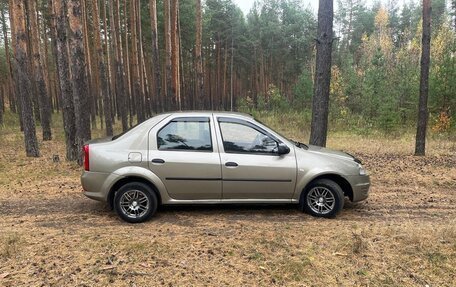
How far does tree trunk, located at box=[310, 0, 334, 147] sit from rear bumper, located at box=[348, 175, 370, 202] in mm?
2722

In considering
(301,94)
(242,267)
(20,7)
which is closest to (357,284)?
(242,267)

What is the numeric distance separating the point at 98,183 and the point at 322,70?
18.9ft

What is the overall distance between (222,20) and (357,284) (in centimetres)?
4211

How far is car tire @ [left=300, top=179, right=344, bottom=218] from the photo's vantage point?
19.4 feet

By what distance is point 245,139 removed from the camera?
590 cm

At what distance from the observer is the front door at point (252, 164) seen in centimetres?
573

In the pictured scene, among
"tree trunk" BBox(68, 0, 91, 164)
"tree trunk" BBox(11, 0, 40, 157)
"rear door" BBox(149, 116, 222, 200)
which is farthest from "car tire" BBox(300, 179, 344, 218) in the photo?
"tree trunk" BBox(11, 0, 40, 157)

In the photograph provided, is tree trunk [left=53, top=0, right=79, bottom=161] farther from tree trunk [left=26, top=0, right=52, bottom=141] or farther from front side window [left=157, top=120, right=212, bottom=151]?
tree trunk [left=26, top=0, right=52, bottom=141]

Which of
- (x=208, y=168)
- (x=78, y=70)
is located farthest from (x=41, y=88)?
(x=208, y=168)

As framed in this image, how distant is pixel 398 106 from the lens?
66.7 ft

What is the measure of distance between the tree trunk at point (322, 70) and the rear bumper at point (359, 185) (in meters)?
2.72

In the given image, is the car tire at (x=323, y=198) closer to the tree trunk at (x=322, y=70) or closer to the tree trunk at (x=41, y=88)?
the tree trunk at (x=322, y=70)

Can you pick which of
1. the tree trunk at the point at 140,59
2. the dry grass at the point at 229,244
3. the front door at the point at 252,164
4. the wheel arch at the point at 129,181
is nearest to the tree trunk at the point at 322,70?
the dry grass at the point at 229,244

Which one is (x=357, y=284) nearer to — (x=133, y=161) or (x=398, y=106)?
(x=133, y=161)
